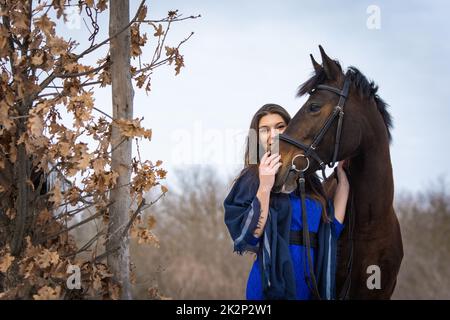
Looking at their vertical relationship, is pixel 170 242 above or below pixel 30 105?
above

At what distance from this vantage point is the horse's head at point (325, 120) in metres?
3.92

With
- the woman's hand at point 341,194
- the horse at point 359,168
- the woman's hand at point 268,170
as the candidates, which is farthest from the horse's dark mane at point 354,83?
the woman's hand at point 268,170

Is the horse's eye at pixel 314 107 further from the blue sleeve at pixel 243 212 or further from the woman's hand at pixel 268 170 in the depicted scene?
the blue sleeve at pixel 243 212

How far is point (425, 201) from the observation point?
73.8 ft

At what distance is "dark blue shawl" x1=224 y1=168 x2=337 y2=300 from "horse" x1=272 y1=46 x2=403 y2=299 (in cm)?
33

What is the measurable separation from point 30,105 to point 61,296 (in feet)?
3.81

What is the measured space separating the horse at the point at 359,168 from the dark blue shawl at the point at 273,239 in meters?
0.33

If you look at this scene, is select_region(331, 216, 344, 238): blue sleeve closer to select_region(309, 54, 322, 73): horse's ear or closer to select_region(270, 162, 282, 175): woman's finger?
select_region(270, 162, 282, 175): woman's finger

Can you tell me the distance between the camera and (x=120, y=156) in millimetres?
3961

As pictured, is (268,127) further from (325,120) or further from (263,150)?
(325,120)

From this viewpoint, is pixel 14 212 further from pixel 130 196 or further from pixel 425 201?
pixel 425 201

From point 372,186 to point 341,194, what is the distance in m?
0.21

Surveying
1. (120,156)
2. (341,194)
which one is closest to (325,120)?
(341,194)
